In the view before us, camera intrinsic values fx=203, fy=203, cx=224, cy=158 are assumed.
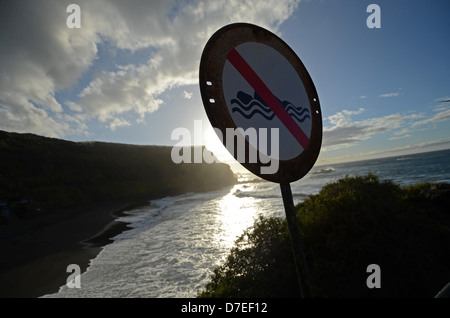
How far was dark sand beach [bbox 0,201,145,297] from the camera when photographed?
303 inches

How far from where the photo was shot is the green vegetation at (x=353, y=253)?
2.41 metres

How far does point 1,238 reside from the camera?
14219 mm

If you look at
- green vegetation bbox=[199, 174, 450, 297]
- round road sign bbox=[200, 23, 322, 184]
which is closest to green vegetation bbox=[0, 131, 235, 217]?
green vegetation bbox=[199, 174, 450, 297]

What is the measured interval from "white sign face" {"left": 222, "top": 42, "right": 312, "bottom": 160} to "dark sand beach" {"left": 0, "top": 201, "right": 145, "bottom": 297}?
9.41 metres

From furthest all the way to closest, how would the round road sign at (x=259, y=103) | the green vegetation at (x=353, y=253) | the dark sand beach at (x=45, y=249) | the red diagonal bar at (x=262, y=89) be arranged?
1. the dark sand beach at (x=45, y=249)
2. the green vegetation at (x=353, y=253)
3. the red diagonal bar at (x=262, y=89)
4. the round road sign at (x=259, y=103)

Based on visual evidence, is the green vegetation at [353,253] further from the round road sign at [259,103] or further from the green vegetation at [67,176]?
the green vegetation at [67,176]

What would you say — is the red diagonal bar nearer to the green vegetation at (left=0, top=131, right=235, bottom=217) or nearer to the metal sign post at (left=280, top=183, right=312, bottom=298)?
the metal sign post at (left=280, top=183, right=312, bottom=298)

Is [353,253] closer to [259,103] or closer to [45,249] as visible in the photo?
[259,103]

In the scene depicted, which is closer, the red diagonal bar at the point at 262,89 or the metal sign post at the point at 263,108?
the metal sign post at the point at 263,108

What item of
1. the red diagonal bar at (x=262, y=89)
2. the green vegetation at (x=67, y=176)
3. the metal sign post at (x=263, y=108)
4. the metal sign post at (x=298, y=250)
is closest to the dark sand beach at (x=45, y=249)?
the green vegetation at (x=67, y=176)

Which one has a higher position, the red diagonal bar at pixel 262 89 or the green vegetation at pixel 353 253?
the red diagonal bar at pixel 262 89

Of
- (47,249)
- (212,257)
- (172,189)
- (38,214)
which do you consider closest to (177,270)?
(212,257)
